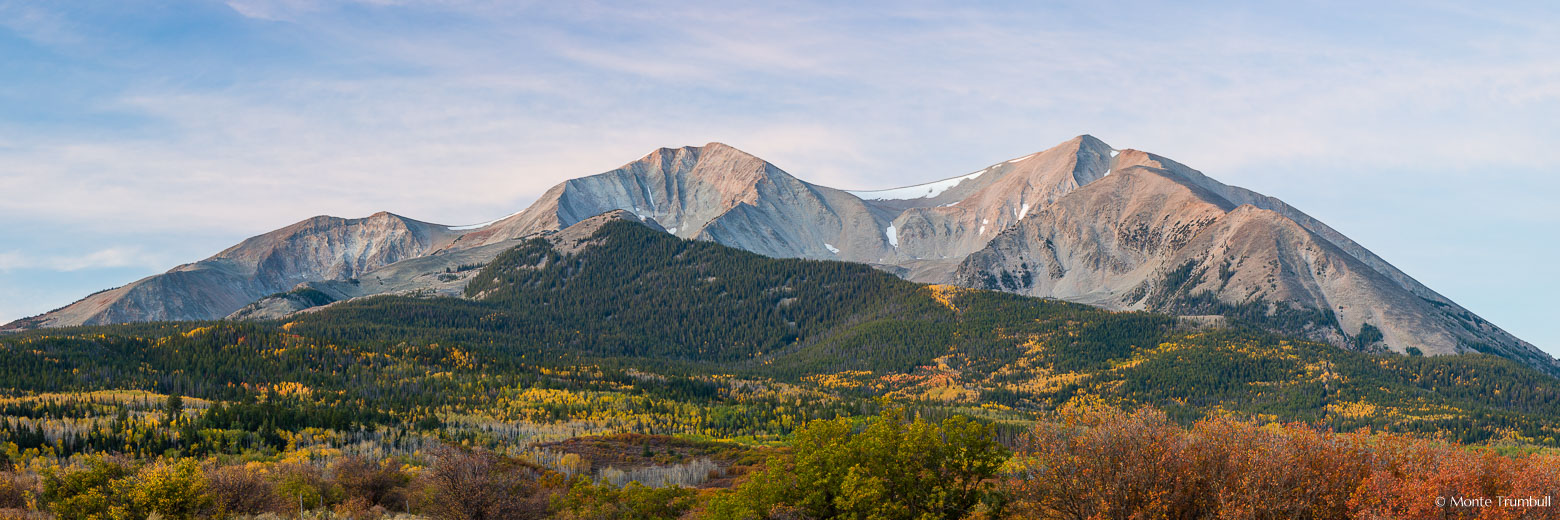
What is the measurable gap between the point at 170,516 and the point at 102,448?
7623 cm

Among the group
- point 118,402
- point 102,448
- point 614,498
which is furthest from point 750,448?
point 118,402

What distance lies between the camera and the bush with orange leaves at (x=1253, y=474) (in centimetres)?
6850

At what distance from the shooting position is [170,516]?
90.1 meters

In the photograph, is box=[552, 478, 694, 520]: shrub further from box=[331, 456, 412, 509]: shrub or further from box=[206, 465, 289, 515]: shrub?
box=[206, 465, 289, 515]: shrub

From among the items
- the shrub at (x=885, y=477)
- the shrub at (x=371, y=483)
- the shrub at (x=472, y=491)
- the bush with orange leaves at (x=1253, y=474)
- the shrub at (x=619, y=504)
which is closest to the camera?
the bush with orange leaves at (x=1253, y=474)

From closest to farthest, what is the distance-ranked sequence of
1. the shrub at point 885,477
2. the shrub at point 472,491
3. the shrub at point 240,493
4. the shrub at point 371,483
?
A: the shrub at point 885,477
the shrub at point 240,493
the shrub at point 472,491
the shrub at point 371,483

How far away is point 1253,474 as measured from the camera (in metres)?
71.2

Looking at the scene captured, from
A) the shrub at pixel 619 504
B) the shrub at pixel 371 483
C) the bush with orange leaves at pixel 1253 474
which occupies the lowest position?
the shrub at pixel 619 504

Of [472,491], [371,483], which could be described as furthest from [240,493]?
[472,491]

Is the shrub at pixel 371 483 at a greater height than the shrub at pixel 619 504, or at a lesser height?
greater

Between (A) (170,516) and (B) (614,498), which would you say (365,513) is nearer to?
(A) (170,516)

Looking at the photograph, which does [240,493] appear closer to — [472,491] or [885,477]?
[472,491]

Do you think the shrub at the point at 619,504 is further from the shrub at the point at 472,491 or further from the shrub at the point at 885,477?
the shrub at the point at 885,477

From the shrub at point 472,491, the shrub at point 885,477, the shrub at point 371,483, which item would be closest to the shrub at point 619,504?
the shrub at point 472,491
